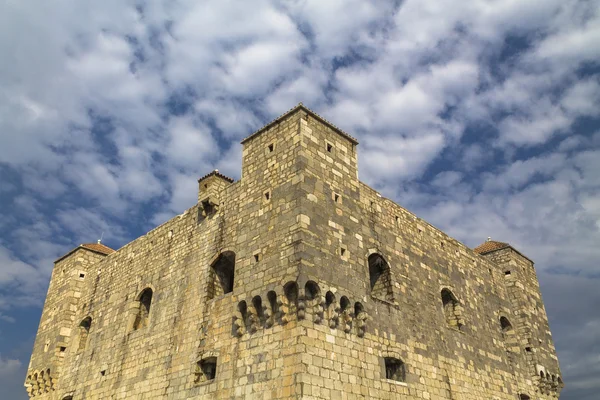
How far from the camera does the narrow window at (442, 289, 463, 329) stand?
16.7 metres

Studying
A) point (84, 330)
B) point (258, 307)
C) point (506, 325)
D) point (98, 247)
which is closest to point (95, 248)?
point (98, 247)

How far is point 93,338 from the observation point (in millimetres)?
17625

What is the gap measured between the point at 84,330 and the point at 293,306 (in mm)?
11924

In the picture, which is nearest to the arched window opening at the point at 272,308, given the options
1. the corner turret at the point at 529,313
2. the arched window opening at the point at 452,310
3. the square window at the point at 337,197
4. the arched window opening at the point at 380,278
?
the square window at the point at 337,197

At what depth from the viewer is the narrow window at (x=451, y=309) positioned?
16.7 metres


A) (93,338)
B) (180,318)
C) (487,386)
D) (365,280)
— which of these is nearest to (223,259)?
(180,318)

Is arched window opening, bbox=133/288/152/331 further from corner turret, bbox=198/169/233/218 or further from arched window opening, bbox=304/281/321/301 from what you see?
arched window opening, bbox=304/281/321/301

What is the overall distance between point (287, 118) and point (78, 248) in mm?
12566

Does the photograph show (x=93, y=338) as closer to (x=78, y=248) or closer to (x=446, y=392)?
(x=78, y=248)

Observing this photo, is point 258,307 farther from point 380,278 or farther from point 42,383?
point 42,383

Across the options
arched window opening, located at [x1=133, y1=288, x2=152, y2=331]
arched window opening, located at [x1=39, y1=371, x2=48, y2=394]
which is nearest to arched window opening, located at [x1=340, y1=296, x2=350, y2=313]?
arched window opening, located at [x1=133, y1=288, x2=152, y2=331]

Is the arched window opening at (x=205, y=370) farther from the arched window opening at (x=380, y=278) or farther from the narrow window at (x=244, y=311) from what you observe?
the arched window opening at (x=380, y=278)

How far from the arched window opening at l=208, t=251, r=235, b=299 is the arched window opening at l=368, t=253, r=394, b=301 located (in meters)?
4.17

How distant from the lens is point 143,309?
1689 centimetres
